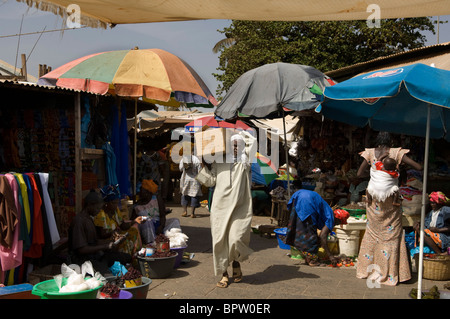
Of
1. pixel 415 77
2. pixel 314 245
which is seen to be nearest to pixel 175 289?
pixel 314 245

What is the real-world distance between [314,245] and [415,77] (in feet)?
10.9

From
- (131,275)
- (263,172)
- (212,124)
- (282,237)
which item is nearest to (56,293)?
(131,275)

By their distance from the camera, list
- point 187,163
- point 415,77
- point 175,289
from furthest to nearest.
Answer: point 187,163 → point 175,289 → point 415,77

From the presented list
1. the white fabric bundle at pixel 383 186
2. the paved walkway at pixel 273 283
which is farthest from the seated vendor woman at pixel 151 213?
the white fabric bundle at pixel 383 186

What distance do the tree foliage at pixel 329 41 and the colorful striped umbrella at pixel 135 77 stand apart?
46.2 ft

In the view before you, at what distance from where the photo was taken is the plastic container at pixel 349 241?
802cm

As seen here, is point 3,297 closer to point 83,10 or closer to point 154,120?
point 83,10

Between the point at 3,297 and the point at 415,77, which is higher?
the point at 415,77

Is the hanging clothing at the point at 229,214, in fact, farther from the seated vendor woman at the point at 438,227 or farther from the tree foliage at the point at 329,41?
the tree foliage at the point at 329,41

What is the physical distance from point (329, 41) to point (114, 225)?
17330 mm

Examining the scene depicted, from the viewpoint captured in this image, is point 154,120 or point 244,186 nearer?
point 244,186

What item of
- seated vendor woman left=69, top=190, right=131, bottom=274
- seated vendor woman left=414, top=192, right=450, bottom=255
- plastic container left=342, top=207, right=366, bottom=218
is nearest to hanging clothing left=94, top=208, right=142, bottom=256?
seated vendor woman left=69, top=190, right=131, bottom=274

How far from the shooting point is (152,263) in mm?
6621

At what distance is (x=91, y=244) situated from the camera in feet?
21.0
